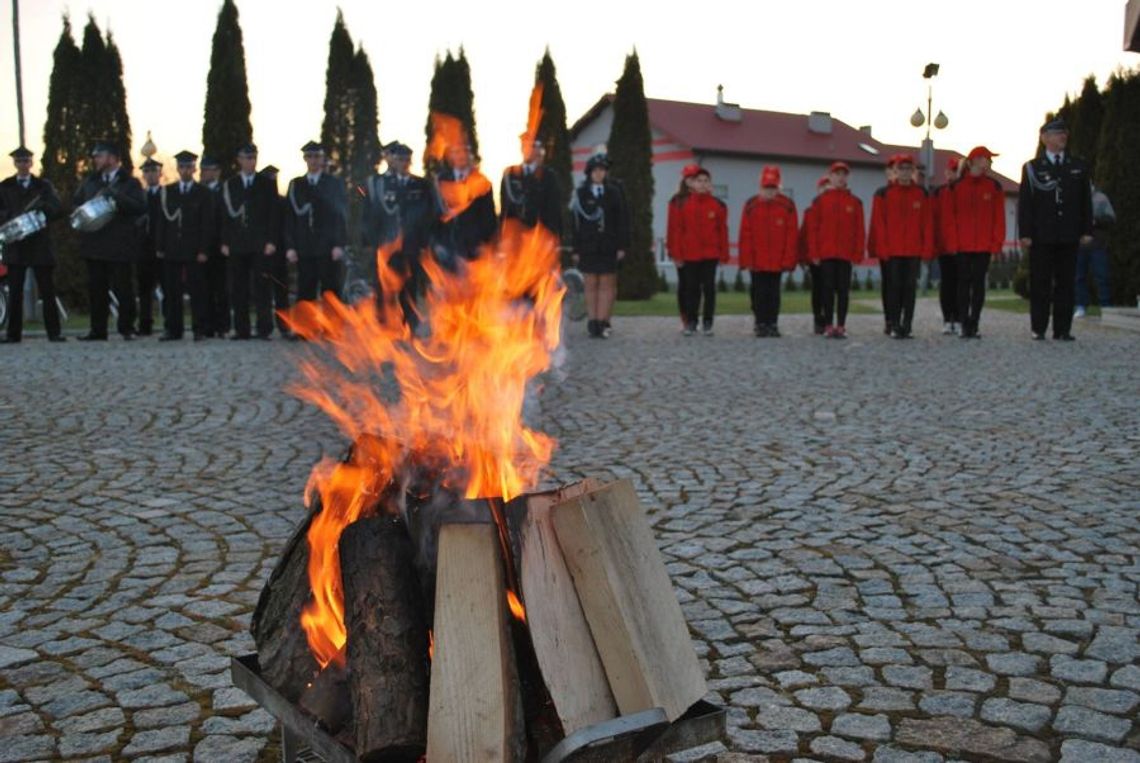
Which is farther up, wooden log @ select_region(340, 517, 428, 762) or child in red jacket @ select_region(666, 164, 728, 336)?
child in red jacket @ select_region(666, 164, 728, 336)

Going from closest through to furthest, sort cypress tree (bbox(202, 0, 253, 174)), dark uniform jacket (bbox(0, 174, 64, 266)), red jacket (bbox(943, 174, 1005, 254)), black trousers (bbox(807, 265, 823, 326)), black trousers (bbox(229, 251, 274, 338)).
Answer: dark uniform jacket (bbox(0, 174, 64, 266)), red jacket (bbox(943, 174, 1005, 254)), black trousers (bbox(229, 251, 274, 338)), black trousers (bbox(807, 265, 823, 326)), cypress tree (bbox(202, 0, 253, 174))

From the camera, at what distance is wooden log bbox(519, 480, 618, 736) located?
6.90ft

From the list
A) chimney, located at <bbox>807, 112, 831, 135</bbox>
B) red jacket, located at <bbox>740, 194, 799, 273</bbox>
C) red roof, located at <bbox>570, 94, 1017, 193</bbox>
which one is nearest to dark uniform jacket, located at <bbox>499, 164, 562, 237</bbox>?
red jacket, located at <bbox>740, 194, 799, 273</bbox>

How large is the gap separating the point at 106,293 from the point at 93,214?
1486 mm

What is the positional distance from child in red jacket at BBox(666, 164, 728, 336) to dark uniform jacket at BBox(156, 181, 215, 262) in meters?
6.30

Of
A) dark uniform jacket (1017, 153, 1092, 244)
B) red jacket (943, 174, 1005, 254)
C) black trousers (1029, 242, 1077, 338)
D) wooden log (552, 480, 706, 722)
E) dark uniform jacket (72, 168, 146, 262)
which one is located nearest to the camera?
wooden log (552, 480, 706, 722)

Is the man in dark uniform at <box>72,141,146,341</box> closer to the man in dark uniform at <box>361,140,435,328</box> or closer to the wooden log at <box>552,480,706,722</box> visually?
the man in dark uniform at <box>361,140,435,328</box>

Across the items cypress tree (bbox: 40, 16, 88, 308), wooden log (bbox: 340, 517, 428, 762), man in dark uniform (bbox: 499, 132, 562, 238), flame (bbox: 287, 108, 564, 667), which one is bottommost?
wooden log (bbox: 340, 517, 428, 762)

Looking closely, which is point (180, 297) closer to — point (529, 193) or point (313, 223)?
point (313, 223)

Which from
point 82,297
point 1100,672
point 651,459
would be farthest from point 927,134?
point 1100,672

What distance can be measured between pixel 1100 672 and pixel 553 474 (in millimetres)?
3217

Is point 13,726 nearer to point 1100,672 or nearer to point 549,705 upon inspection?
point 549,705

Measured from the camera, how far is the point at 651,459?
6430mm

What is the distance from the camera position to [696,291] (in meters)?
15.8
